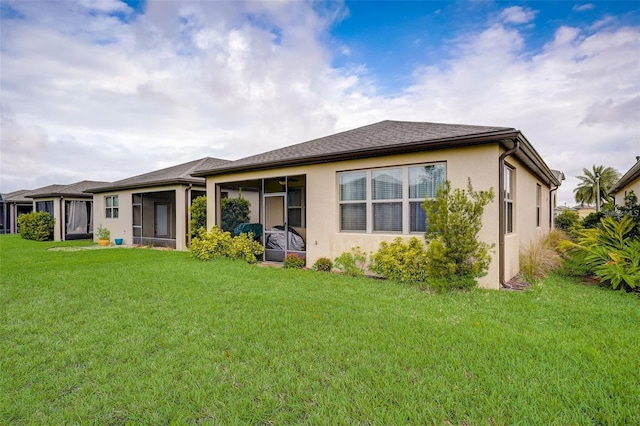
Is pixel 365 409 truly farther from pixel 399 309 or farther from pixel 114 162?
pixel 114 162

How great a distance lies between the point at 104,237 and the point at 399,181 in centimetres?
1729

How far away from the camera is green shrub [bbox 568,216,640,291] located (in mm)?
6516

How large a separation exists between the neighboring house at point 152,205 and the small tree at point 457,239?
427 inches

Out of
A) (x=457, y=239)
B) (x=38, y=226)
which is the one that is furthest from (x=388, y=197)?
(x=38, y=226)

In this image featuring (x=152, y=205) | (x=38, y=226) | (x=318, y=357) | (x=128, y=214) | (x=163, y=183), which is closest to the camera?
(x=318, y=357)

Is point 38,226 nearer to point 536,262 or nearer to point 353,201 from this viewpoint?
point 353,201

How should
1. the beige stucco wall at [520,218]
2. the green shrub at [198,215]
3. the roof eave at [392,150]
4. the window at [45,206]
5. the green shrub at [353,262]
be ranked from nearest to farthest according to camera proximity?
the roof eave at [392,150]
the beige stucco wall at [520,218]
the green shrub at [353,262]
the green shrub at [198,215]
the window at [45,206]

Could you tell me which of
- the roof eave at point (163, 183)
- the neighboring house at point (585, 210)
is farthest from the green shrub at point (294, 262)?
the neighboring house at point (585, 210)

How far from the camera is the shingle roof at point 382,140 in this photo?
6887 millimetres

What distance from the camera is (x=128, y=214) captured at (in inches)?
678

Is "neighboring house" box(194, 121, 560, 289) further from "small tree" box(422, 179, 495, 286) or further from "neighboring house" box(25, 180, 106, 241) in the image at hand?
"neighboring house" box(25, 180, 106, 241)

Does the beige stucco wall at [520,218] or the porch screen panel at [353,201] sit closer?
→ the beige stucco wall at [520,218]

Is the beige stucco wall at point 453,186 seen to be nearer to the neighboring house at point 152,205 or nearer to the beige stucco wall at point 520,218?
the beige stucco wall at point 520,218

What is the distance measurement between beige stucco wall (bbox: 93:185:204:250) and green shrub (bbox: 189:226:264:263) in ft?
12.4
